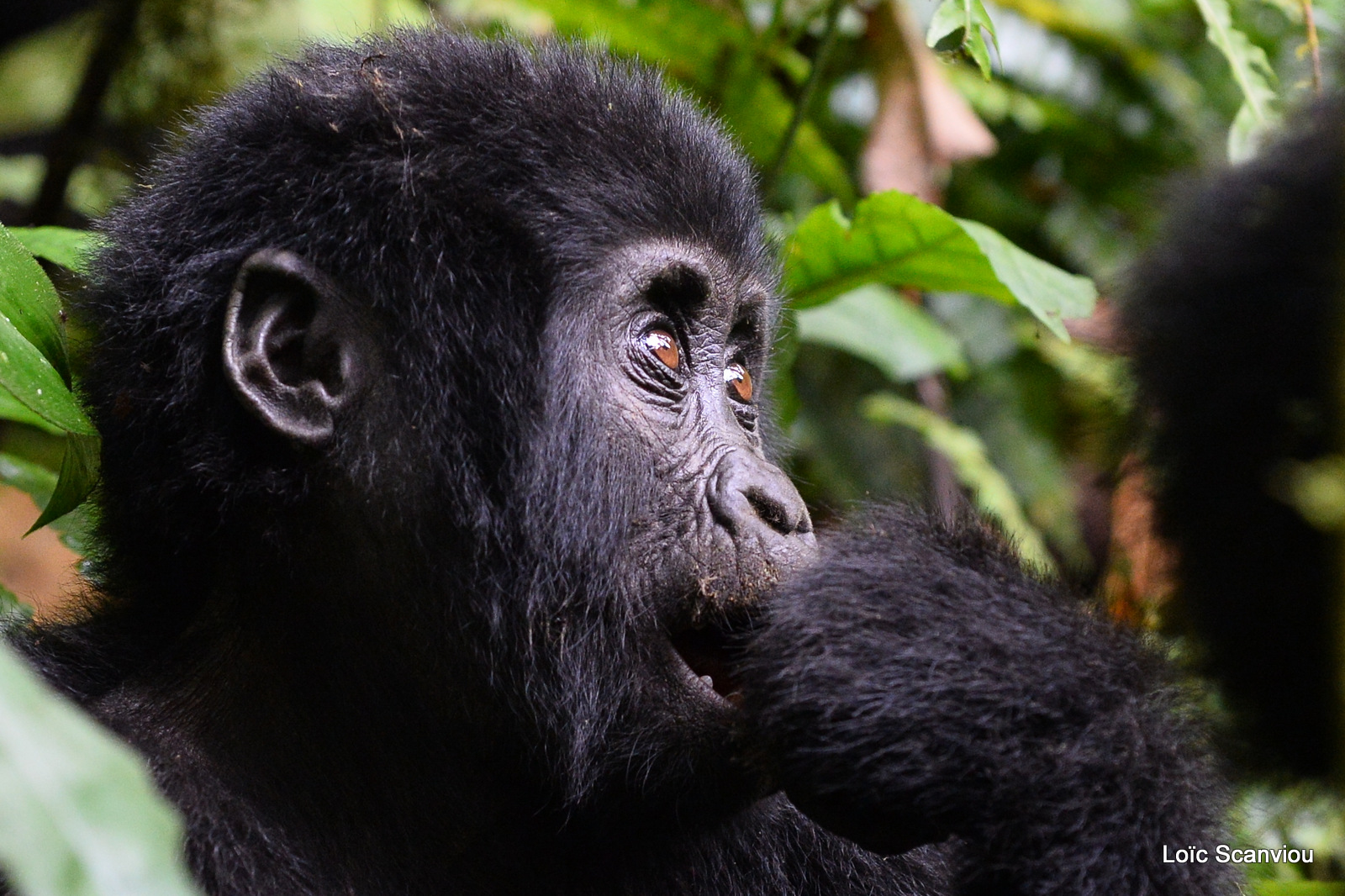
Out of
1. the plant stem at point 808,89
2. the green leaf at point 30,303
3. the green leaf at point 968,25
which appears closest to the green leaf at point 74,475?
the green leaf at point 30,303

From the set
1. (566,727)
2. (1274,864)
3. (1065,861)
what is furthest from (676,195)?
(1274,864)

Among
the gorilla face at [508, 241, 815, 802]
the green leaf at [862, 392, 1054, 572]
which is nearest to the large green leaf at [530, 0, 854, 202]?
the green leaf at [862, 392, 1054, 572]

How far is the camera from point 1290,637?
1.48 meters

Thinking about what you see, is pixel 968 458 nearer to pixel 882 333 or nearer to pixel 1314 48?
pixel 882 333

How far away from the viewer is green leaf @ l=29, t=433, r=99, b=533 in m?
2.46

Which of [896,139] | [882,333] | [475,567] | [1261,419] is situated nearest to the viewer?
[1261,419]

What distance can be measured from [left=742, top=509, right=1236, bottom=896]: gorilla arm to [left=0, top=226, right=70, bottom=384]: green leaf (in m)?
1.44

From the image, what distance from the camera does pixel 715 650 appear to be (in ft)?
7.86

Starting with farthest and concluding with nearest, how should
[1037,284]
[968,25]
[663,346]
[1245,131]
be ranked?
1. [1037,284]
2. [1245,131]
3. [968,25]
4. [663,346]

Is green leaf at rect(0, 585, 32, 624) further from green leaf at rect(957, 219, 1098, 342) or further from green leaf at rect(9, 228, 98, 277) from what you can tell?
green leaf at rect(957, 219, 1098, 342)

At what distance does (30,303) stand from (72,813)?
5.27ft

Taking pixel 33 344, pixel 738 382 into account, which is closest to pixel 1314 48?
pixel 738 382

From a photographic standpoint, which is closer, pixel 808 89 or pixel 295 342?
pixel 295 342

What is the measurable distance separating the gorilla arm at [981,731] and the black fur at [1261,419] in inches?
18.1
